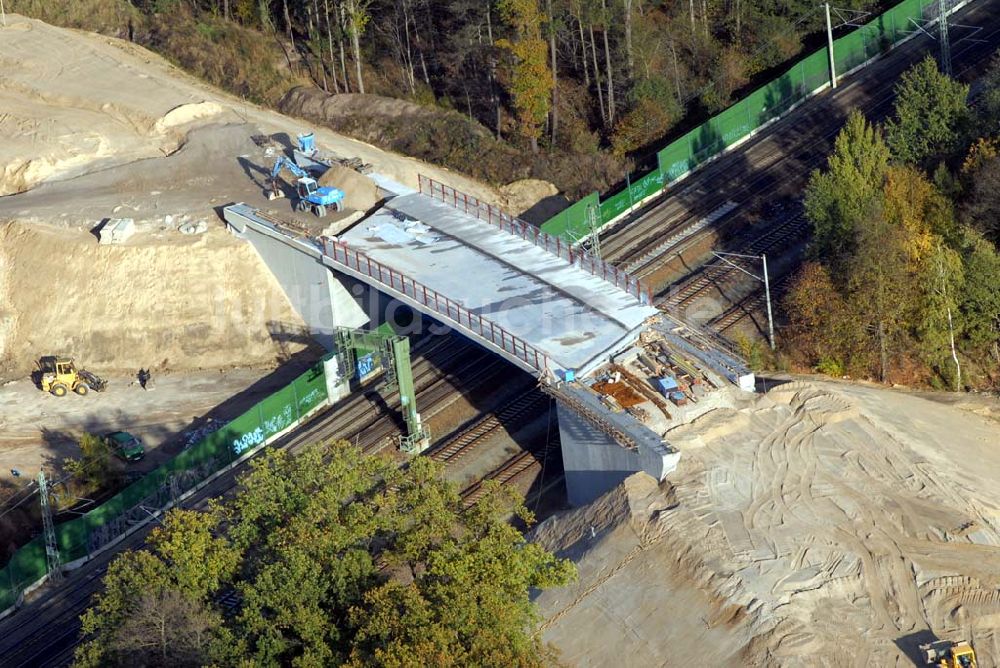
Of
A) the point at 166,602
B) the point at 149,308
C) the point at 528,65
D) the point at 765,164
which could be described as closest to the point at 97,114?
the point at 149,308

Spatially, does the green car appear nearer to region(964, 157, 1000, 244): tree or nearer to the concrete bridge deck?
the concrete bridge deck

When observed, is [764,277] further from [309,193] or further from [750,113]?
[309,193]

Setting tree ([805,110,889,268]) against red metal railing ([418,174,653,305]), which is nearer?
red metal railing ([418,174,653,305])

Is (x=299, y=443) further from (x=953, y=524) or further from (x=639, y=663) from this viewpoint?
(x=953, y=524)

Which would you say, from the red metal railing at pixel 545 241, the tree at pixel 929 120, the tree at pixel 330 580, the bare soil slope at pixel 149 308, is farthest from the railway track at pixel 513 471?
the tree at pixel 929 120

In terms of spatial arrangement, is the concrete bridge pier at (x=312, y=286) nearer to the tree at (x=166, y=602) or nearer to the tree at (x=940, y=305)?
the tree at (x=166, y=602)

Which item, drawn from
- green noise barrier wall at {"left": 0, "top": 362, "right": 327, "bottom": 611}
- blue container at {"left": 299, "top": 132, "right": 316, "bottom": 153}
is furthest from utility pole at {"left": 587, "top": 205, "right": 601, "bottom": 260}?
green noise barrier wall at {"left": 0, "top": 362, "right": 327, "bottom": 611}
